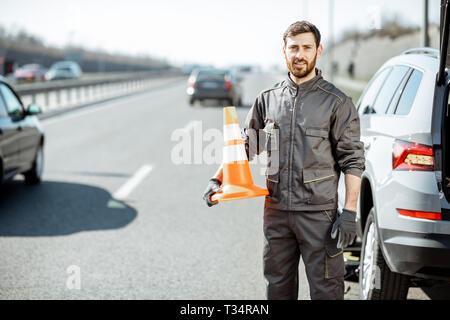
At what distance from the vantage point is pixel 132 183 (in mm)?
9688

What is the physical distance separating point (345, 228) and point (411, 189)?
742mm

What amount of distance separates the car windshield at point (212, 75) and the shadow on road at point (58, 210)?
1716 cm

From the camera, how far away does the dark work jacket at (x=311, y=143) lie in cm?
330

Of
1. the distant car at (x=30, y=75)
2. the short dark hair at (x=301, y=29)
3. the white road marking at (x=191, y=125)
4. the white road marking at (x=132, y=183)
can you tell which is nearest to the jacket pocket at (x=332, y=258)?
the short dark hair at (x=301, y=29)

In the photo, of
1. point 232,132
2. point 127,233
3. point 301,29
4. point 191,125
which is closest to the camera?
point 301,29

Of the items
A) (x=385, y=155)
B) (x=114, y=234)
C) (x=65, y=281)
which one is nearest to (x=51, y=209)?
(x=114, y=234)

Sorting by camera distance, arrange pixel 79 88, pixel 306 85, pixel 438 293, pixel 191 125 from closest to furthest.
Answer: pixel 306 85 → pixel 438 293 → pixel 191 125 → pixel 79 88

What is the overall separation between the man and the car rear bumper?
59 centimetres

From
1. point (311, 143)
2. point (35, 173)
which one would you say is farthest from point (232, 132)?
point (35, 173)

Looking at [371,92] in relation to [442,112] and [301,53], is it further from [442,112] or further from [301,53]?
[301,53]

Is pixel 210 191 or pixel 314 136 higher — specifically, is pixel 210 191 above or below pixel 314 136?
below

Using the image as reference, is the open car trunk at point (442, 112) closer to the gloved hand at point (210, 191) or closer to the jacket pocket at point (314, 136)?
the jacket pocket at point (314, 136)
